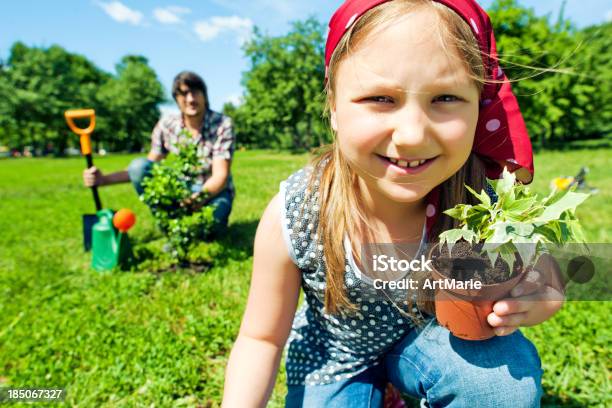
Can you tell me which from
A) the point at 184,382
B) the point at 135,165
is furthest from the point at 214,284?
the point at 135,165

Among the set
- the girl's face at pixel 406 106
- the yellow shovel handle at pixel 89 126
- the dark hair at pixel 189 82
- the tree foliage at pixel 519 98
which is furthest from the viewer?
the tree foliage at pixel 519 98

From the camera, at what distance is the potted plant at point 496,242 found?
977 mm

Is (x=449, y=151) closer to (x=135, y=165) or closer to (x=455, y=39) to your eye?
(x=455, y=39)

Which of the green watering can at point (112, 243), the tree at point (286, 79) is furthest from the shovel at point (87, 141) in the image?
the tree at point (286, 79)

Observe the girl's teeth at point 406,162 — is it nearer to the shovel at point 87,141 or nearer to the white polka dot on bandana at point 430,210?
the white polka dot on bandana at point 430,210

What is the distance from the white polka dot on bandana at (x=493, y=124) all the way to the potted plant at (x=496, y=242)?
0.23 meters

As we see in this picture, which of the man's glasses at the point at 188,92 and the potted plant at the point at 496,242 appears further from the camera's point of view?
the man's glasses at the point at 188,92

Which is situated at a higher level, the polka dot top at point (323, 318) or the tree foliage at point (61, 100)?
the tree foliage at point (61, 100)

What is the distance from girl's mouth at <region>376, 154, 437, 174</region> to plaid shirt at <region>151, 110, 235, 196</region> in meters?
3.18

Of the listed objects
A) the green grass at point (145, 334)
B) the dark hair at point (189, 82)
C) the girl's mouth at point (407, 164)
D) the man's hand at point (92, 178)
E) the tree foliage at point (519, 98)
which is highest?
the tree foliage at point (519, 98)

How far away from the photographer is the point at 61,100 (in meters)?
36.3

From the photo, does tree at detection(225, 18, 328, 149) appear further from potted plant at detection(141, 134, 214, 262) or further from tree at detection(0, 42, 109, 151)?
potted plant at detection(141, 134, 214, 262)

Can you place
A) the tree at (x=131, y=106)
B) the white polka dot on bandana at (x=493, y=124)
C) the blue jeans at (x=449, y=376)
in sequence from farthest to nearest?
the tree at (x=131, y=106) → the blue jeans at (x=449, y=376) → the white polka dot on bandana at (x=493, y=124)

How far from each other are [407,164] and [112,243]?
133 inches
